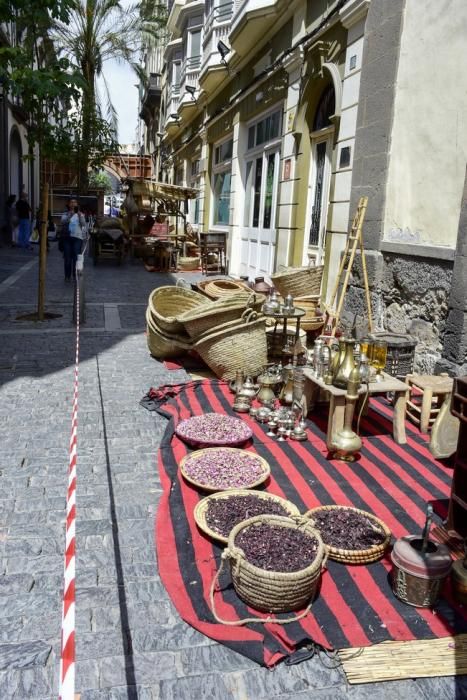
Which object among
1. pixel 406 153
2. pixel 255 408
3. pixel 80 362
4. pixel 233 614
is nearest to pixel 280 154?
pixel 406 153

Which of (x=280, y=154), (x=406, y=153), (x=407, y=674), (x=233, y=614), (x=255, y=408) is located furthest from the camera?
(x=280, y=154)

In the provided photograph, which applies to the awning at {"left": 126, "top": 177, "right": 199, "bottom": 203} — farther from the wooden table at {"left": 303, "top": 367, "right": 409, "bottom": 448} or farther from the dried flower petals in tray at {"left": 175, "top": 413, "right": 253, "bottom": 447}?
the dried flower petals in tray at {"left": 175, "top": 413, "right": 253, "bottom": 447}

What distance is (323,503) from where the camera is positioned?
3.72 m

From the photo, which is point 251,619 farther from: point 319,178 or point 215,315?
point 319,178

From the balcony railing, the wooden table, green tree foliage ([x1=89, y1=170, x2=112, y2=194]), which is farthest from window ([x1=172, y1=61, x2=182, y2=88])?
the wooden table

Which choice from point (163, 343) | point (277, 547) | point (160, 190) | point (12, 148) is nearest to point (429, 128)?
point (163, 343)

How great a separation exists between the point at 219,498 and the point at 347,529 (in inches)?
30.4

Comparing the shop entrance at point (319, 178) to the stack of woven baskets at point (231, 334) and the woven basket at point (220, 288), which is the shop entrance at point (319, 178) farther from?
the stack of woven baskets at point (231, 334)

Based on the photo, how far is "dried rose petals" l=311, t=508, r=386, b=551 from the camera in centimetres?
313

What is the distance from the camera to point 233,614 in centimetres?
267

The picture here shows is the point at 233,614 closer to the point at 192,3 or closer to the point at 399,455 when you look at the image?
the point at 399,455

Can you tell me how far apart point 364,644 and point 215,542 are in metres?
0.97

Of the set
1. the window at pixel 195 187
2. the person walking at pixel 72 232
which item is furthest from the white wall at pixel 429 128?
the window at pixel 195 187

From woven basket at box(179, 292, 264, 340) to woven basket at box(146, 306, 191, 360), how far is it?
1.47ft
